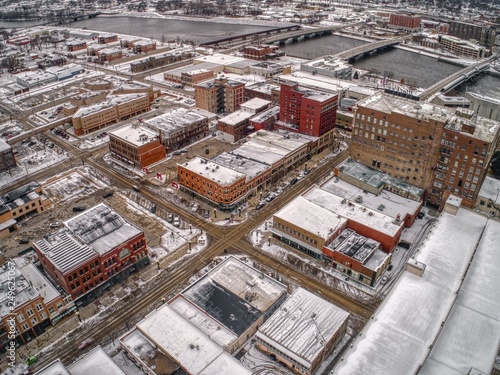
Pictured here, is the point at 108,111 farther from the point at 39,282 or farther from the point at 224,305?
the point at 224,305

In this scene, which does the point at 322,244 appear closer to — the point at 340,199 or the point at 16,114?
the point at 340,199

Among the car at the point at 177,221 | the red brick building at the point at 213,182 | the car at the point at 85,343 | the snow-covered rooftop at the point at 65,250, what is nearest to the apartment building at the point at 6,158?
the red brick building at the point at 213,182

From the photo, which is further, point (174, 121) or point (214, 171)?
point (174, 121)

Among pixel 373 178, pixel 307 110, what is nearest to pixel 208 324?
pixel 373 178

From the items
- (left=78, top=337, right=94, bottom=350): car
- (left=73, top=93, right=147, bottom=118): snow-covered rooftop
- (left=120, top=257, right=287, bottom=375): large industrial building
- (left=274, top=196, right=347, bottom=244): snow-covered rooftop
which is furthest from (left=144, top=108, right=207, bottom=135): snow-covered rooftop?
(left=78, top=337, right=94, bottom=350): car

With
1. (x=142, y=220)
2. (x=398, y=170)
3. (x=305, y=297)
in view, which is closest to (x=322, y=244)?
(x=305, y=297)

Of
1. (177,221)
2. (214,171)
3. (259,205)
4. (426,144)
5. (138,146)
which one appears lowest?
(177,221)
